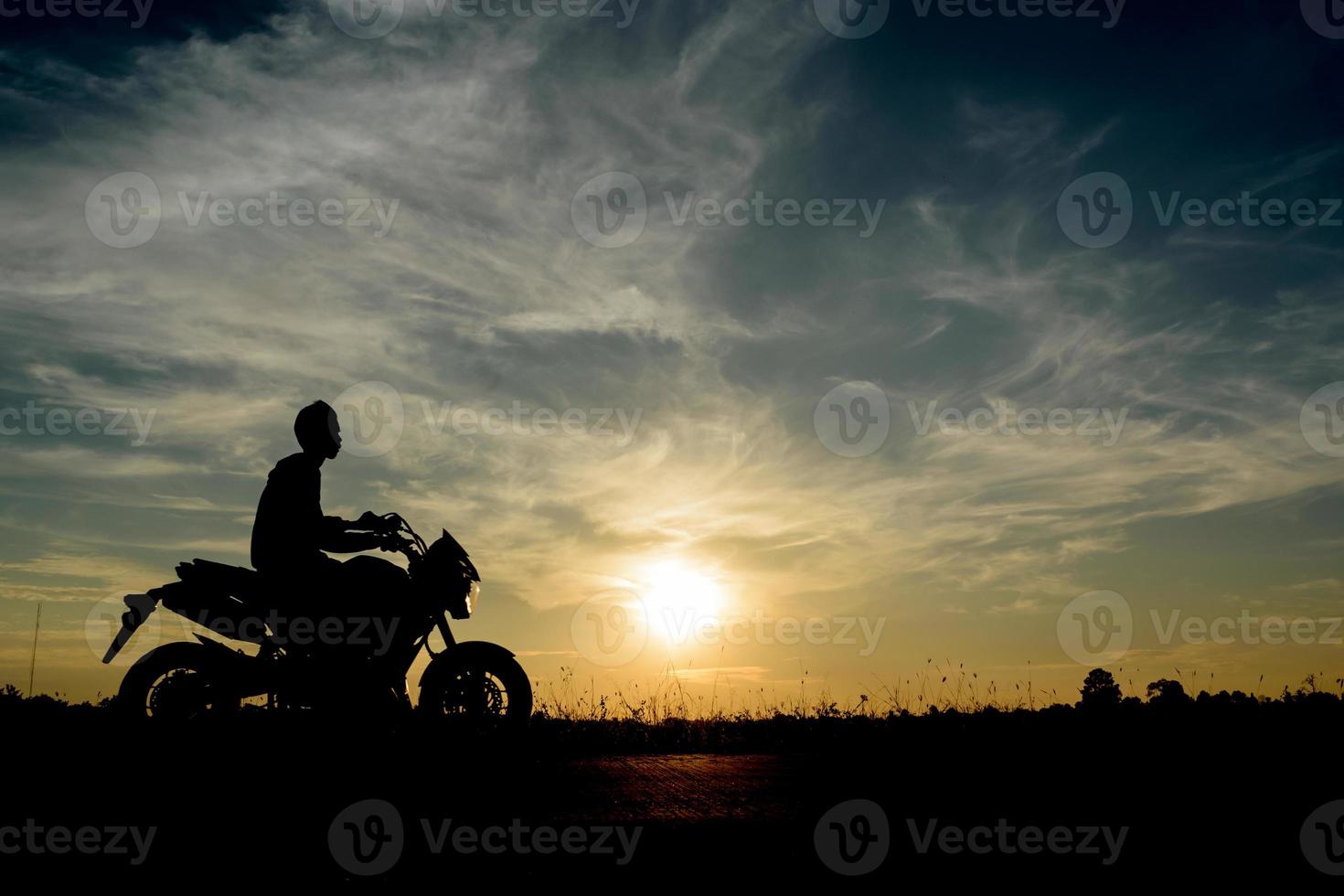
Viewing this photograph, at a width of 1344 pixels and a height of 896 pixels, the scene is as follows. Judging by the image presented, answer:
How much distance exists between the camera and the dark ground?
15.2ft

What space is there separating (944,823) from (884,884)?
5.11 feet

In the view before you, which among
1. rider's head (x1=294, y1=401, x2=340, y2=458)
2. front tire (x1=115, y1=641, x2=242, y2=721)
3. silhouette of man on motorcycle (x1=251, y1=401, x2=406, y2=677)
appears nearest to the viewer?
front tire (x1=115, y1=641, x2=242, y2=721)

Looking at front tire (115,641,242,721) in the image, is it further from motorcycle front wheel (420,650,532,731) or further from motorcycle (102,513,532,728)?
motorcycle front wheel (420,650,532,731)

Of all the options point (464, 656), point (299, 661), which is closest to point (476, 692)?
point (464, 656)

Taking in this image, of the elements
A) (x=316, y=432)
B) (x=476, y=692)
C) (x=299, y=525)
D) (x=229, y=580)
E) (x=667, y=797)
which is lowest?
(x=667, y=797)

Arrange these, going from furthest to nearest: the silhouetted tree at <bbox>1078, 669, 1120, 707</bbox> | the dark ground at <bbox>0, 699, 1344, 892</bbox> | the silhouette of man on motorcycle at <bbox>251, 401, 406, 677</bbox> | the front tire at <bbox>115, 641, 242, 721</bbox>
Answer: the silhouetted tree at <bbox>1078, 669, 1120, 707</bbox> < the silhouette of man on motorcycle at <bbox>251, 401, 406, 677</bbox> < the front tire at <bbox>115, 641, 242, 721</bbox> < the dark ground at <bbox>0, 699, 1344, 892</bbox>

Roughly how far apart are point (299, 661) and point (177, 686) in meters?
0.93

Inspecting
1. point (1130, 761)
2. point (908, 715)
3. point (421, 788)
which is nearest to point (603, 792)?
point (421, 788)

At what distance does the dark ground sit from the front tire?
183mm

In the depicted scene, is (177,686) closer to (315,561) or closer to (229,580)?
(229,580)

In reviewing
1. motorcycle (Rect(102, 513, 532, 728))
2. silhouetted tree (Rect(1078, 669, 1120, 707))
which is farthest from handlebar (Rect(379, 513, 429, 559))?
silhouetted tree (Rect(1078, 669, 1120, 707))

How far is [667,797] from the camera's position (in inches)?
261

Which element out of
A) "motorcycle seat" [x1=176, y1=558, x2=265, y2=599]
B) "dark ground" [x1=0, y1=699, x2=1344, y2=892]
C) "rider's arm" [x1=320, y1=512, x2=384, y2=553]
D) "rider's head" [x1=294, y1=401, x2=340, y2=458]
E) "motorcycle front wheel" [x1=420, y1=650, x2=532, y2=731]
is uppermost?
"rider's head" [x1=294, y1=401, x2=340, y2=458]

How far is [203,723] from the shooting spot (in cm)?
770
